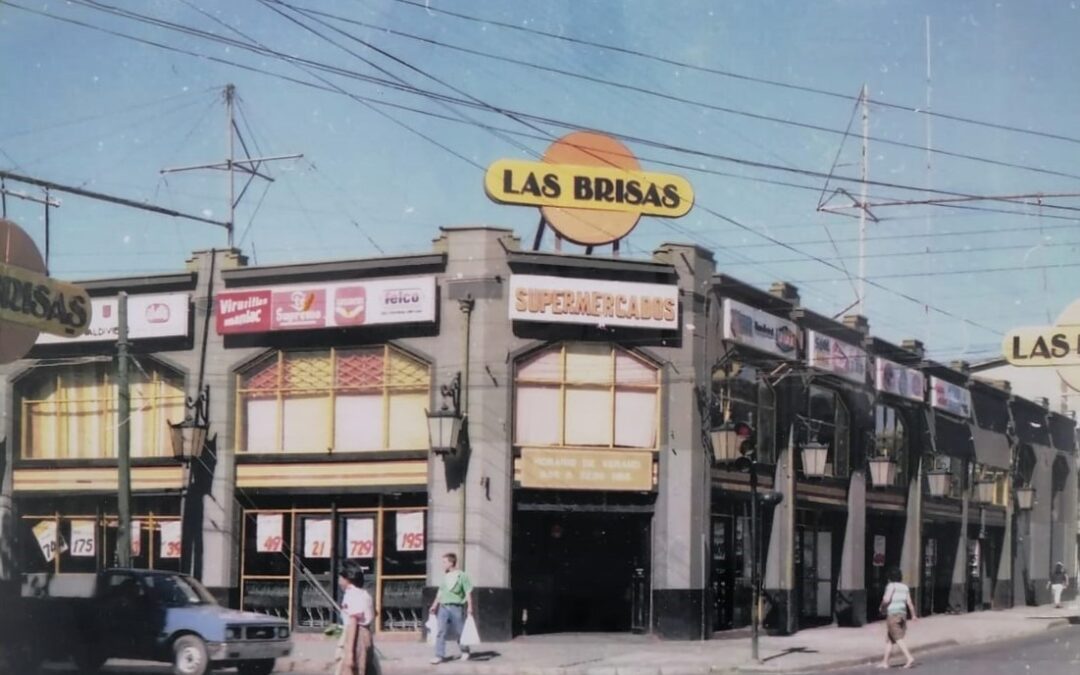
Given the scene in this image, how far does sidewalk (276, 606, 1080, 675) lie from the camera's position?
22078mm

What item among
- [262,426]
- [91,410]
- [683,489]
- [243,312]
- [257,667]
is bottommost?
[257,667]

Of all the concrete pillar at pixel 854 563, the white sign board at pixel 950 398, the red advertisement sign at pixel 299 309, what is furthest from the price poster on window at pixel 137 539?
the white sign board at pixel 950 398

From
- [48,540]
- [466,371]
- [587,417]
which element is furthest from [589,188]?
[48,540]

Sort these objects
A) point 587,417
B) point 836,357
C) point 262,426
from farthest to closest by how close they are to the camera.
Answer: point 836,357 → point 262,426 → point 587,417

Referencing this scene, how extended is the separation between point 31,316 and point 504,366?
29.2 feet

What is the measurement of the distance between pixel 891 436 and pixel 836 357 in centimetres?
536

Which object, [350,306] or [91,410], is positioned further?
[91,410]

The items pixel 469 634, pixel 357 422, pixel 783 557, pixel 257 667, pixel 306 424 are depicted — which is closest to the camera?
pixel 257 667

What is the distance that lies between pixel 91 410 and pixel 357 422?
660 cm

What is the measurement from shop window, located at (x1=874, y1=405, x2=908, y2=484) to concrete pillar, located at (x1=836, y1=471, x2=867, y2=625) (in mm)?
1376

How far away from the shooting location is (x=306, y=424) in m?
28.1

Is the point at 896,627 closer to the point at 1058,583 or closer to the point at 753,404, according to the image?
the point at 753,404

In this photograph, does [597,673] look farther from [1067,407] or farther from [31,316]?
[1067,407]

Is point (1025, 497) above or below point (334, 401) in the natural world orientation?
below
